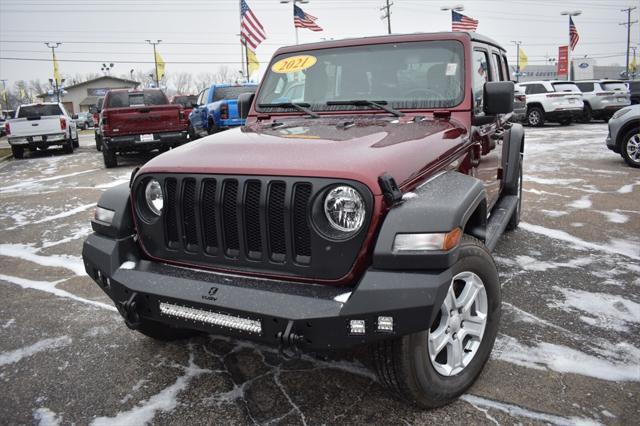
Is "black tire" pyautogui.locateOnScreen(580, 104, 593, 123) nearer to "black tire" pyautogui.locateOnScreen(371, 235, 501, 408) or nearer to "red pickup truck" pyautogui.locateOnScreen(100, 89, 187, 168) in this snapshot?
"red pickup truck" pyautogui.locateOnScreen(100, 89, 187, 168)

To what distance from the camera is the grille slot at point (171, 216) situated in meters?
2.82

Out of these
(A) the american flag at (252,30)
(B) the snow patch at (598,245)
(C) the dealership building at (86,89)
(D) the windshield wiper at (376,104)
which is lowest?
(B) the snow patch at (598,245)

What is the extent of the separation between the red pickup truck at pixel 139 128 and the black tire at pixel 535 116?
44.4ft

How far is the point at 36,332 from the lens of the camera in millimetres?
3842

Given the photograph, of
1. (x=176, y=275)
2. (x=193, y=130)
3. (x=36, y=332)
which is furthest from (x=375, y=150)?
(x=193, y=130)

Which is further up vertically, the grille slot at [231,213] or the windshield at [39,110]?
the windshield at [39,110]

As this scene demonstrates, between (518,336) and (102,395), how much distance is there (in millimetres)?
2606

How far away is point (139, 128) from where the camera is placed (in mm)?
12312

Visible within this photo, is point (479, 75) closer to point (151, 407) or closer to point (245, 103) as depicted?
point (245, 103)

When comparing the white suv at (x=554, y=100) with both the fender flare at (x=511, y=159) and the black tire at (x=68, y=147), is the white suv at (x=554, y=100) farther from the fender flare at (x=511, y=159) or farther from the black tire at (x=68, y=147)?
the black tire at (x=68, y=147)

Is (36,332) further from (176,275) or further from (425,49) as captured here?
(425,49)

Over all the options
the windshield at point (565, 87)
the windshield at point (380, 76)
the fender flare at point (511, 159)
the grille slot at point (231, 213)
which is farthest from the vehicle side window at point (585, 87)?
the grille slot at point (231, 213)

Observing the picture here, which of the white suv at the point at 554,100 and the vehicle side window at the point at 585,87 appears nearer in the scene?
the white suv at the point at 554,100

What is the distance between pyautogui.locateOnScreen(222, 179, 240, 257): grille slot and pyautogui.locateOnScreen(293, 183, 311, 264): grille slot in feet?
1.06
